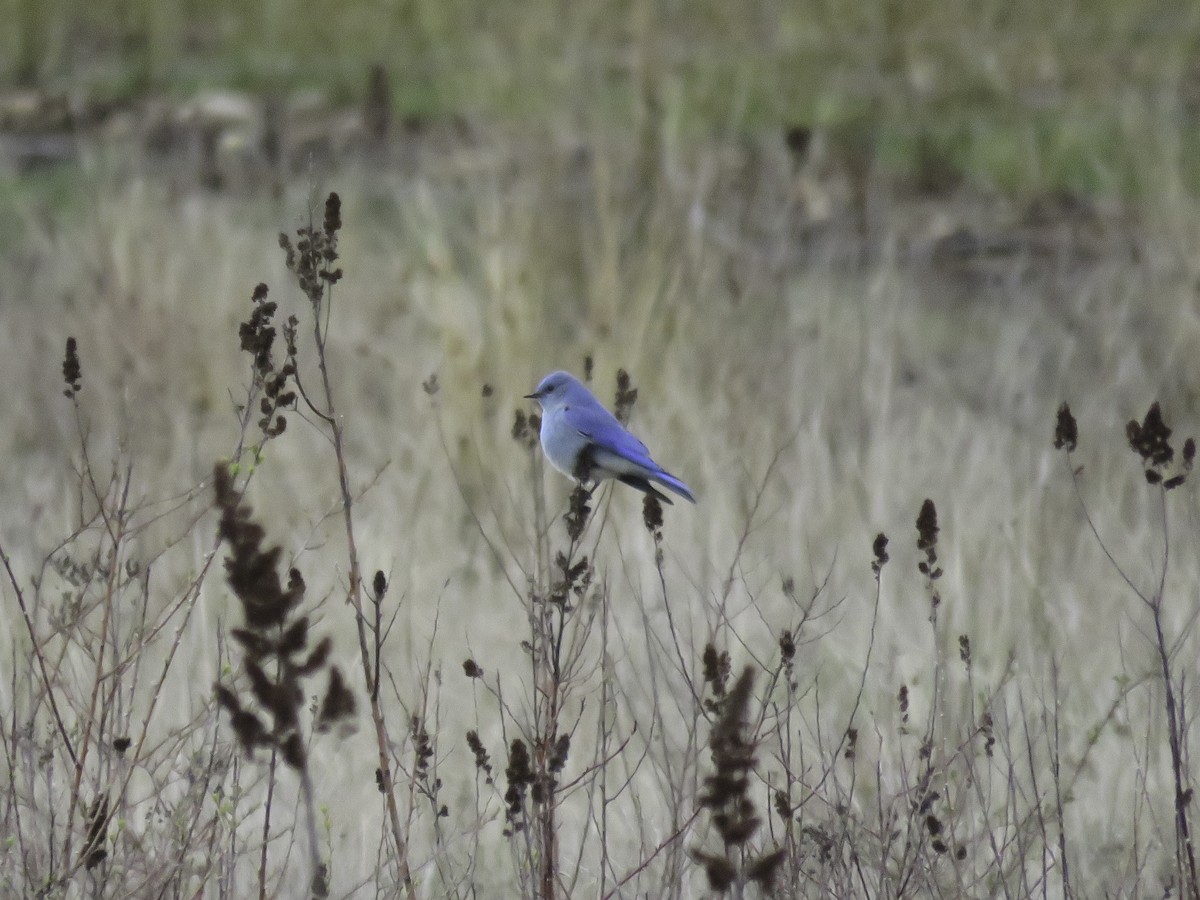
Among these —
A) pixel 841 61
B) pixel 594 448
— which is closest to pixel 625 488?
pixel 594 448

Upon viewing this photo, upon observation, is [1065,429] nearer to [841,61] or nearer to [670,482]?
[670,482]

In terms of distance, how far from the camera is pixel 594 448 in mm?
3170

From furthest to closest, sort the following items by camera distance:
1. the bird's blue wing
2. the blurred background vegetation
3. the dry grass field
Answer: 1. the blurred background vegetation
2. the bird's blue wing
3. the dry grass field

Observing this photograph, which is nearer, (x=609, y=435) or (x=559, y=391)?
(x=609, y=435)

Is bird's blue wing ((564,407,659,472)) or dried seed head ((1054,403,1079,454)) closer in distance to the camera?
dried seed head ((1054,403,1079,454))

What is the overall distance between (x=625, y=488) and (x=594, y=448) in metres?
1.97

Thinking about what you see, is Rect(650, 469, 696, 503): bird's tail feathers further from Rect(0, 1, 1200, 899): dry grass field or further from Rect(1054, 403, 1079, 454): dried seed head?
Rect(1054, 403, 1079, 454): dried seed head

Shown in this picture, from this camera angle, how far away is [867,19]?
1031 centimetres

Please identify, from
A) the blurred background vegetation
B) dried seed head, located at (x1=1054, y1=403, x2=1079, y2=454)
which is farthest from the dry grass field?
dried seed head, located at (x1=1054, y1=403, x2=1079, y2=454)

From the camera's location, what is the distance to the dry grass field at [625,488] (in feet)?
7.95

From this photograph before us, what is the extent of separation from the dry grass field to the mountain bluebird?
194 millimetres

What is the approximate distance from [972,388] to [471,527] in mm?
3100

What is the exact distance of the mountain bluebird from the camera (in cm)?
312

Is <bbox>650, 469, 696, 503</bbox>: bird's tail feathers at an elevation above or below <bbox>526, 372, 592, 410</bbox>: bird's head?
below
